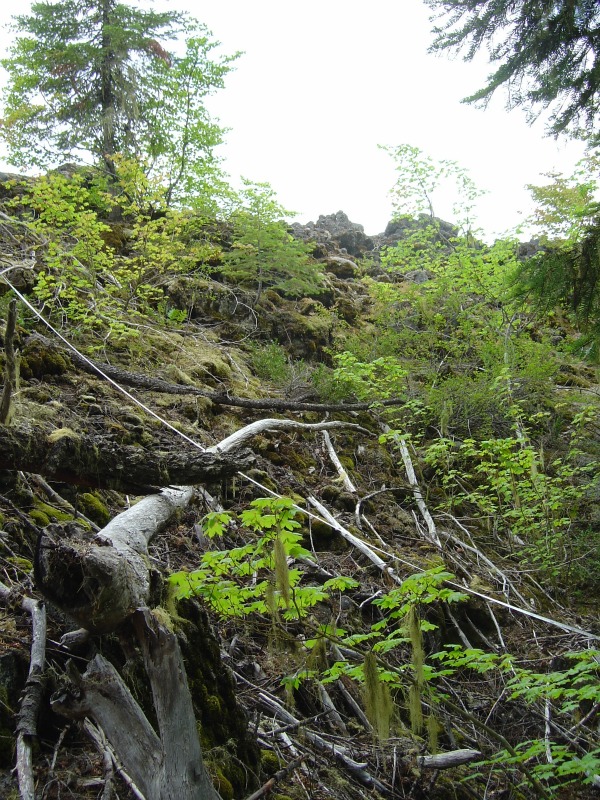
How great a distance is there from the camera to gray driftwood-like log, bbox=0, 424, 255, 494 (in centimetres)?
218

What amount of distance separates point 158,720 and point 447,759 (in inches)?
75.7

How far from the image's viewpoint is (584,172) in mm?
9297

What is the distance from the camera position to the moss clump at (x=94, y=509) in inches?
151

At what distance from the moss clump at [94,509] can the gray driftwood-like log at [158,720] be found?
2089 millimetres

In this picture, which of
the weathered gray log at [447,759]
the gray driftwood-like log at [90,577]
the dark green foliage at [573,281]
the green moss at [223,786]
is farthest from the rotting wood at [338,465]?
the gray driftwood-like log at [90,577]

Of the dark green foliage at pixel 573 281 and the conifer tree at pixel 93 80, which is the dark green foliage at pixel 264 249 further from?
the dark green foliage at pixel 573 281

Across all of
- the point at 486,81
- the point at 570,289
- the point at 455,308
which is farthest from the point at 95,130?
the point at 570,289

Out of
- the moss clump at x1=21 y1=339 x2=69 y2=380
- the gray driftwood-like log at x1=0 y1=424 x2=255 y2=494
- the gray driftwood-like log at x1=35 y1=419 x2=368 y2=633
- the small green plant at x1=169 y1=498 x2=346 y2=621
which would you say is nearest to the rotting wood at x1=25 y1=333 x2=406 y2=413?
the moss clump at x1=21 y1=339 x2=69 y2=380

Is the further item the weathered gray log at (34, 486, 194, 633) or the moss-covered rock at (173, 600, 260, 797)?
the moss-covered rock at (173, 600, 260, 797)

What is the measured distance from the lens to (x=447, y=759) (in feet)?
9.59

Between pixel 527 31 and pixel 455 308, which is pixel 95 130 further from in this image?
pixel 527 31

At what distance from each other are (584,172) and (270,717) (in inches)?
390

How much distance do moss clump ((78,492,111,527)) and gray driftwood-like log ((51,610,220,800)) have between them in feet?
6.85

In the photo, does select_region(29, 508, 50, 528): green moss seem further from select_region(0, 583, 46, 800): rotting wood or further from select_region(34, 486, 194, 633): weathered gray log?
select_region(34, 486, 194, 633): weathered gray log
